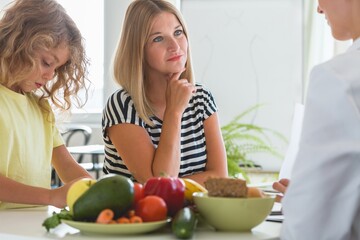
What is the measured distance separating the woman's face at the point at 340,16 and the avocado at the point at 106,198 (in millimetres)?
559

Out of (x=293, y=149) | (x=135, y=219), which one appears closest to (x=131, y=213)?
(x=135, y=219)

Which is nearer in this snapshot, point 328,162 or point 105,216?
point 328,162

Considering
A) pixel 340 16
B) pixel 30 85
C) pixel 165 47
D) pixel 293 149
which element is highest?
pixel 340 16

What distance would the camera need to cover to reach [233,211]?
1.50 m

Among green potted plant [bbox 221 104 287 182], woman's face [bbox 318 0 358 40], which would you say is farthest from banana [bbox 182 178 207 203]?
green potted plant [bbox 221 104 287 182]

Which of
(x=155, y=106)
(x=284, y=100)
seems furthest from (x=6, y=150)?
(x=284, y=100)

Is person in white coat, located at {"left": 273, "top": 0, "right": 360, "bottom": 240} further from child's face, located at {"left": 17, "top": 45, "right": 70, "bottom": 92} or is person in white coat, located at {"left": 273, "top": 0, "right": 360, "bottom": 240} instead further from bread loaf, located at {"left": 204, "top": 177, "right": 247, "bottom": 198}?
child's face, located at {"left": 17, "top": 45, "right": 70, "bottom": 92}

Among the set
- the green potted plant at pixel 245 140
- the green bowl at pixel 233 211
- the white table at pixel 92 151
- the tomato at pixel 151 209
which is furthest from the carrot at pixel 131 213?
the white table at pixel 92 151

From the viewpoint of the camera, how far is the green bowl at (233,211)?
149 cm

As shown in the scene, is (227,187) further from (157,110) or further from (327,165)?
(157,110)

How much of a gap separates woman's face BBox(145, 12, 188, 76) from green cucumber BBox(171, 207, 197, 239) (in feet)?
3.19

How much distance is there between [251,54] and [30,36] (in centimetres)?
286

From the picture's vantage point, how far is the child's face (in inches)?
82.6

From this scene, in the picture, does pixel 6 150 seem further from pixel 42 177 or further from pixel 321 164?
pixel 321 164
